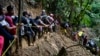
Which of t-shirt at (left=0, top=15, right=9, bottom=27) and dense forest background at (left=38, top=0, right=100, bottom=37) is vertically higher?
t-shirt at (left=0, top=15, right=9, bottom=27)

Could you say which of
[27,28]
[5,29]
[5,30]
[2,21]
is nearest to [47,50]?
[27,28]

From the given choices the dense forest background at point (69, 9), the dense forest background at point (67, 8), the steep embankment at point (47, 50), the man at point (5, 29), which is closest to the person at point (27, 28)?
the steep embankment at point (47, 50)

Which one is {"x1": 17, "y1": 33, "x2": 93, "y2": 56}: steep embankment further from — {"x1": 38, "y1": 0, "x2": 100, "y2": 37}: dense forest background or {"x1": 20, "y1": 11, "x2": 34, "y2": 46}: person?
{"x1": 38, "y1": 0, "x2": 100, "y2": 37}: dense forest background

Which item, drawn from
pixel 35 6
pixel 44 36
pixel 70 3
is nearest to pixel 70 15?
pixel 70 3

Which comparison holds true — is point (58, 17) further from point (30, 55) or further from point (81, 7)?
point (30, 55)

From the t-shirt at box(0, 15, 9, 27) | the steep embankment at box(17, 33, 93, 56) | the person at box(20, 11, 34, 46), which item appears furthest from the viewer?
the person at box(20, 11, 34, 46)

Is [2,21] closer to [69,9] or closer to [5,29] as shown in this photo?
[5,29]

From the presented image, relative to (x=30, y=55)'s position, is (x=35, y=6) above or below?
below

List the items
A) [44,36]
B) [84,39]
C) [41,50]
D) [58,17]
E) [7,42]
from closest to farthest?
1. [7,42]
2. [41,50]
3. [44,36]
4. [58,17]
5. [84,39]

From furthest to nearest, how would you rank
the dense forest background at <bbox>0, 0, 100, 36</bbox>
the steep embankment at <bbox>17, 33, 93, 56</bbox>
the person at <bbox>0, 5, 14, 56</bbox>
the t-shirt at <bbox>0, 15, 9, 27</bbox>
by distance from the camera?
the dense forest background at <bbox>0, 0, 100, 36</bbox>, the steep embankment at <bbox>17, 33, 93, 56</bbox>, the t-shirt at <bbox>0, 15, 9, 27</bbox>, the person at <bbox>0, 5, 14, 56</bbox>

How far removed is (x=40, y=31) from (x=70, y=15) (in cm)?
1133

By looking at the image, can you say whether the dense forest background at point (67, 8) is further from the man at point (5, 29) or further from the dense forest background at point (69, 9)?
the man at point (5, 29)

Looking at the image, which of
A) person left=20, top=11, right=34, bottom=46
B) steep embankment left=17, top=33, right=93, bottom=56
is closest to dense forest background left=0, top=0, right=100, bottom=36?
steep embankment left=17, top=33, right=93, bottom=56

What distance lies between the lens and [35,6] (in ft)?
81.1
